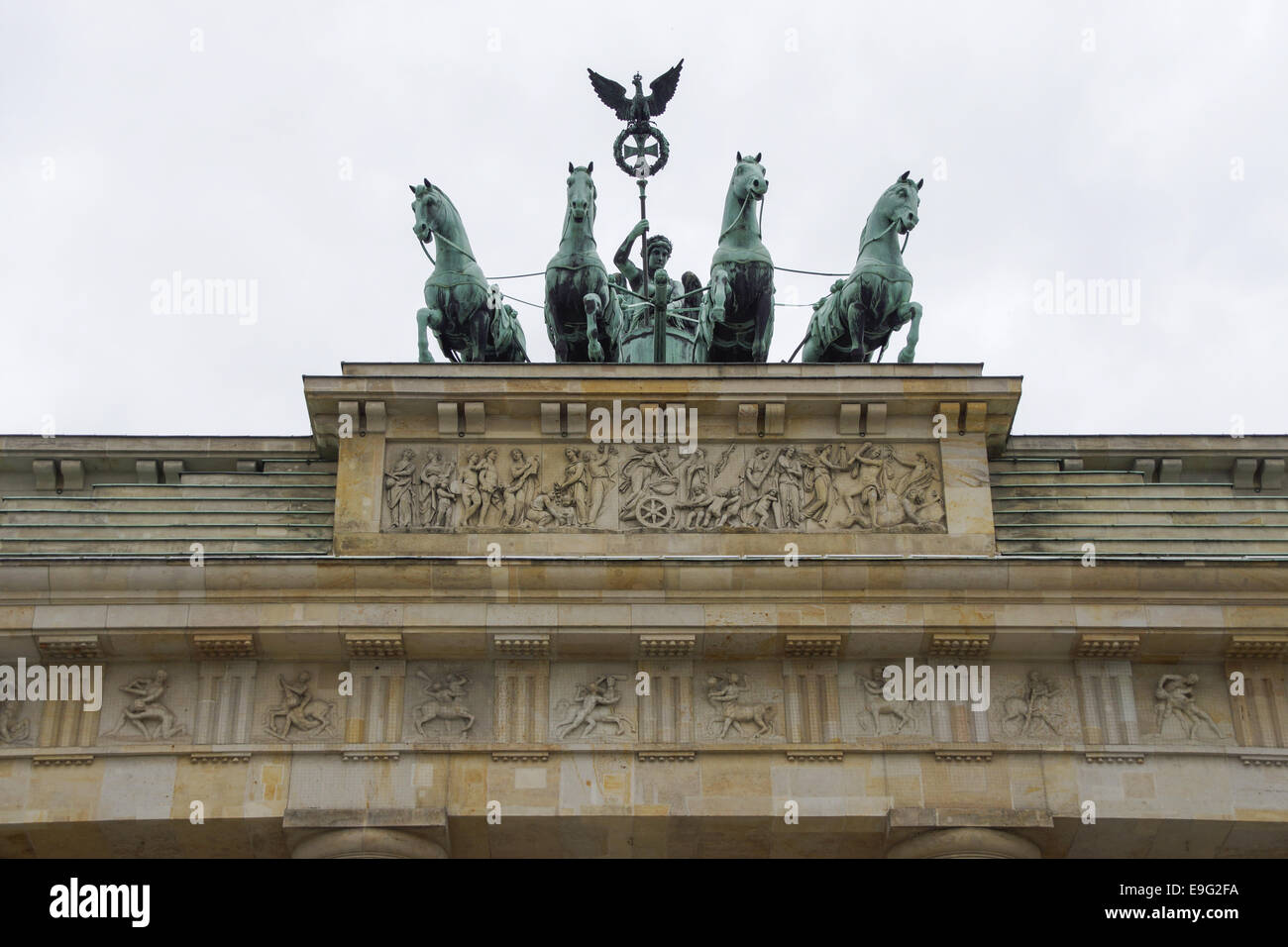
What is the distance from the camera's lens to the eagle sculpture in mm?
27094

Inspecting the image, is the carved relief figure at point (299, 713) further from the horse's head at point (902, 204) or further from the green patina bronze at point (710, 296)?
the horse's head at point (902, 204)

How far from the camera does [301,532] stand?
20531 mm

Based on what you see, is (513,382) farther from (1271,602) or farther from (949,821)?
(1271,602)

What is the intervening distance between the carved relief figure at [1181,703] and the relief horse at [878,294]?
4.82 m

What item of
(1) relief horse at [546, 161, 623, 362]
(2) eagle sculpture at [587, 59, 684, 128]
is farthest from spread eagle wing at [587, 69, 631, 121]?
(1) relief horse at [546, 161, 623, 362]

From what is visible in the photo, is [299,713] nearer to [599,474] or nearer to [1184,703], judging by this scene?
[599,474]

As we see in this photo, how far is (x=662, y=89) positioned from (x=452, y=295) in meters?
5.68

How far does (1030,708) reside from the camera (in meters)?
19.5

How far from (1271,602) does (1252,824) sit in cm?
214

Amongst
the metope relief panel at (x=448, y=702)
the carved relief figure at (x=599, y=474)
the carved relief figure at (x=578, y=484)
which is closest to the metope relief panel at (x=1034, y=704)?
the carved relief figure at (x=599, y=474)

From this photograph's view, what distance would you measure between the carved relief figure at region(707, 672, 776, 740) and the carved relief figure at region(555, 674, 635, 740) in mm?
834

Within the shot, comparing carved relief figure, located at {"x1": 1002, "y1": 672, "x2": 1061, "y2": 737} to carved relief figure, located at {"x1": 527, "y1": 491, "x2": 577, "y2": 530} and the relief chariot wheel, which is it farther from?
carved relief figure, located at {"x1": 527, "y1": 491, "x2": 577, "y2": 530}

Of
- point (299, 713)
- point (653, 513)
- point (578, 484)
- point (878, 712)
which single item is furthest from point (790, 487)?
point (299, 713)
